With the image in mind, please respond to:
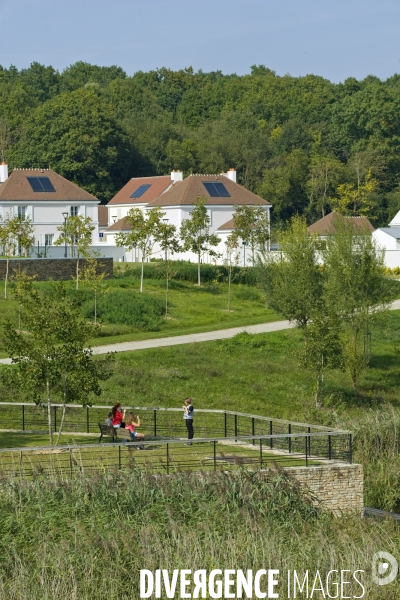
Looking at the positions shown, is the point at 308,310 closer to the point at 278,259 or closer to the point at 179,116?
the point at 278,259

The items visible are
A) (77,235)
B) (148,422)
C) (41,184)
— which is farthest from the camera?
(41,184)

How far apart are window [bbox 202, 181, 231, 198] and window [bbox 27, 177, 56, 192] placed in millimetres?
10133

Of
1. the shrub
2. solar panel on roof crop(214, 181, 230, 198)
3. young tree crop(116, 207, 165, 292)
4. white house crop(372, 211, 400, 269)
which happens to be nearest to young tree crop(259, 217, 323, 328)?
the shrub

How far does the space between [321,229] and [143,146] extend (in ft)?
92.3

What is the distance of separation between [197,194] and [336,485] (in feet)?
143

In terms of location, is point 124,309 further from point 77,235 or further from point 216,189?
point 216,189

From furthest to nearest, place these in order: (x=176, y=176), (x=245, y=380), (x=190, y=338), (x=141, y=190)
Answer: (x=141, y=190), (x=176, y=176), (x=190, y=338), (x=245, y=380)

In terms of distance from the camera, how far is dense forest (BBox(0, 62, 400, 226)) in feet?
265

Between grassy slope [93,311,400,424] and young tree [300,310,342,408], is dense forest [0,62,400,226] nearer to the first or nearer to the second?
grassy slope [93,311,400,424]

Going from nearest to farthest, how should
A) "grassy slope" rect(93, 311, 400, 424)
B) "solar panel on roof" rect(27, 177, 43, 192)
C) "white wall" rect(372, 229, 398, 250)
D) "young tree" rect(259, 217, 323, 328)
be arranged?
"grassy slope" rect(93, 311, 400, 424)
"young tree" rect(259, 217, 323, 328)
"solar panel on roof" rect(27, 177, 43, 192)
"white wall" rect(372, 229, 398, 250)

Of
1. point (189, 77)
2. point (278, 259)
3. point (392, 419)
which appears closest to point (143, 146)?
point (189, 77)

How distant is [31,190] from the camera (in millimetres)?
61188

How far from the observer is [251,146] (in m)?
91.2

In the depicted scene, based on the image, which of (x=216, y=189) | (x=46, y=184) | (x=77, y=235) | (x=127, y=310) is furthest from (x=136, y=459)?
(x=216, y=189)
